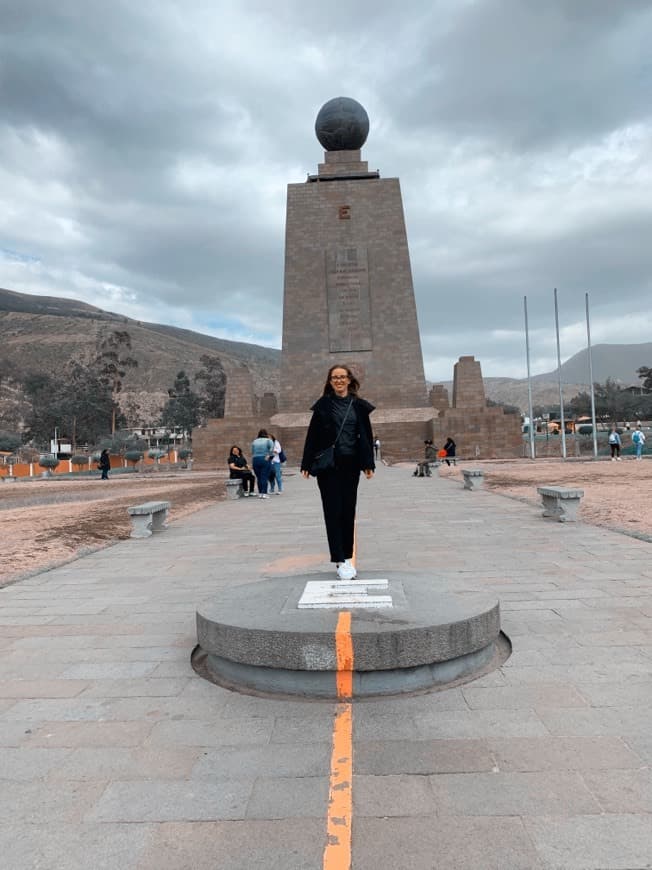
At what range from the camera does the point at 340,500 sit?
437 centimetres

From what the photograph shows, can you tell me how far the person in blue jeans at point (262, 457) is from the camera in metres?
13.0

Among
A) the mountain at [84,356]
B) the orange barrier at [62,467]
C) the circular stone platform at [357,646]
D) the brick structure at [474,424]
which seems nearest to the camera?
the circular stone platform at [357,646]

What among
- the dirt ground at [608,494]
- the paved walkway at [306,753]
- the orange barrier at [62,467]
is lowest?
the paved walkway at [306,753]

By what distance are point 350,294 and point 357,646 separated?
29.4 metres

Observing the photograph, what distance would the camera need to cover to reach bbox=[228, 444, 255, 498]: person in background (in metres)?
14.0

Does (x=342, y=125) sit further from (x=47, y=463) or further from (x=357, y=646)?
(x=357, y=646)

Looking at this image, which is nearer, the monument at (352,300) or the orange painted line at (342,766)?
the orange painted line at (342,766)

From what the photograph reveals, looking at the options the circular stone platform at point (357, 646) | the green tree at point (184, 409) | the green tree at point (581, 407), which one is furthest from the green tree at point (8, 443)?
the green tree at point (581, 407)

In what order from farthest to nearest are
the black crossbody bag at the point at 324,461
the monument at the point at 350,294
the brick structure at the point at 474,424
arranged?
the monument at the point at 350,294
the brick structure at the point at 474,424
the black crossbody bag at the point at 324,461

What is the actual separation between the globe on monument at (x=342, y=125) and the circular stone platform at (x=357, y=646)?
3276 cm

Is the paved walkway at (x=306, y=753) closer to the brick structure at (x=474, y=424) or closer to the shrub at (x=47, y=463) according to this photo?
the brick structure at (x=474, y=424)

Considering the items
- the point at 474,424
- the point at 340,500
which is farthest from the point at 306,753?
the point at 474,424

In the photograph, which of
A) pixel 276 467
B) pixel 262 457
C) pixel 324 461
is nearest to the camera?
pixel 324 461

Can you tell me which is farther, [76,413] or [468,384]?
[76,413]
